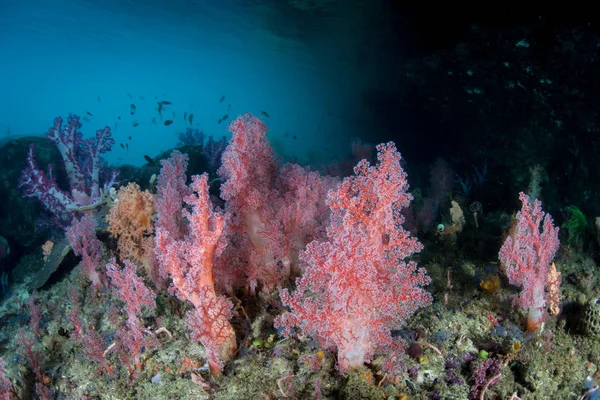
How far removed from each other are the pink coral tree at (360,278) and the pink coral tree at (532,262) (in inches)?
61.4

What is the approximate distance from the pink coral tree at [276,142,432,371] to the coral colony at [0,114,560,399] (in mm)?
11

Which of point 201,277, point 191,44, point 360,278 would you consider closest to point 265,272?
point 201,277

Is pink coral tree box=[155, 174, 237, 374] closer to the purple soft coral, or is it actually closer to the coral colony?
the coral colony

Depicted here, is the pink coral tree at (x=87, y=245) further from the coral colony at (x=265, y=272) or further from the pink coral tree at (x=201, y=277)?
the pink coral tree at (x=201, y=277)

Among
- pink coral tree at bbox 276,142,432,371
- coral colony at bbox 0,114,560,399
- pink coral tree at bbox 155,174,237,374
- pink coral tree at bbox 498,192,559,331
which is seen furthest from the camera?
pink coral tree at bbox 498,192,559,331

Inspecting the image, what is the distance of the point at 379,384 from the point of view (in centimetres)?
299

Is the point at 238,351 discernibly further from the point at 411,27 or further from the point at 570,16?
the point at 411,27

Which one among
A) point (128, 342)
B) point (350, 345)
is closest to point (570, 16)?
point (350, 345)

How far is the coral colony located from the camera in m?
2.93

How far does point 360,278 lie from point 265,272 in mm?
1909

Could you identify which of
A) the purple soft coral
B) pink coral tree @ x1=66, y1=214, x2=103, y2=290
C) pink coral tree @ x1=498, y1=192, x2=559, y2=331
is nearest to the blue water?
the purple soft coral

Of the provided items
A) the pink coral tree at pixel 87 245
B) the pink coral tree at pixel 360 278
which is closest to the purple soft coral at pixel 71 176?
the pink coral tree at pixel 87 245

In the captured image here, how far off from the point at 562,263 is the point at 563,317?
178 centimetres

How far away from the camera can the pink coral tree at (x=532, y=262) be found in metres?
3.73
